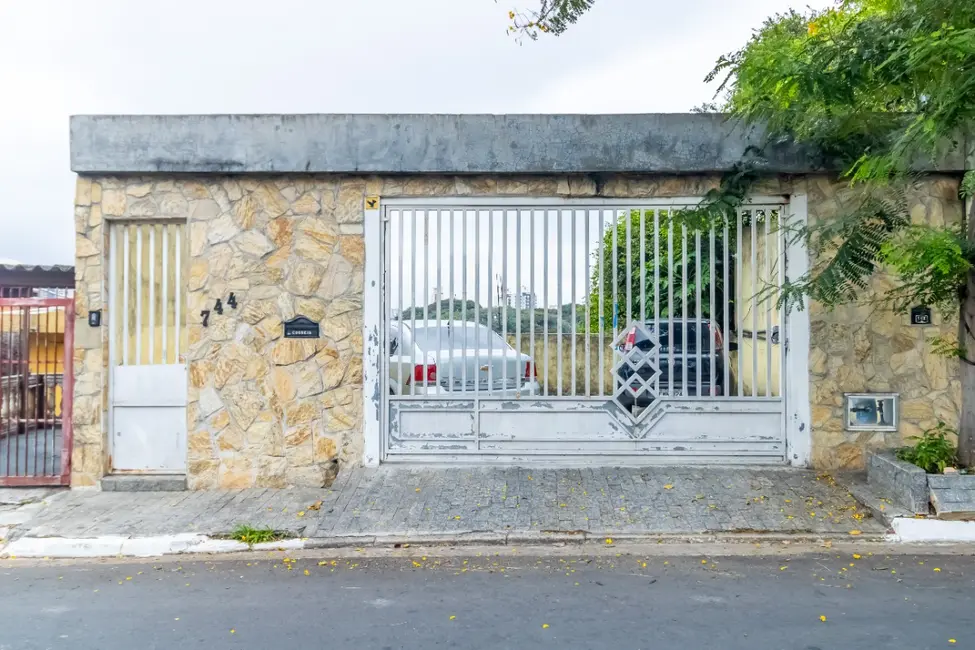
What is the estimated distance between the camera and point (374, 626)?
3932mm

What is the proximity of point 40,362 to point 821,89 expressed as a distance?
7834 mm

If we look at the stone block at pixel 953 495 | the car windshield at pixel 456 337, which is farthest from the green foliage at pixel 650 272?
the stone block at pixel 953 495

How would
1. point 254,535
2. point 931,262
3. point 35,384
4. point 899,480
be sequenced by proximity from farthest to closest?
point 35,384 → point 899,480 → point 254,535 → point 931,262

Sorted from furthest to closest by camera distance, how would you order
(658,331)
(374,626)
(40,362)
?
(40,362)
(658,331)
(374,626)

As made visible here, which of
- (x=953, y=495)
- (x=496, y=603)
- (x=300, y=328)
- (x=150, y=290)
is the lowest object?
(x=496, y=603)

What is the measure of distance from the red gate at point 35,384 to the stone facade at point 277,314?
0.16 m

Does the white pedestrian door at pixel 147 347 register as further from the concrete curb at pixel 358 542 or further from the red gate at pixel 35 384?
the concrete curb at pixel 358 542

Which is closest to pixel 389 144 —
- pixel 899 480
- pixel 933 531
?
pixel 899 480

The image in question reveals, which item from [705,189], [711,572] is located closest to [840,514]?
[711,572]

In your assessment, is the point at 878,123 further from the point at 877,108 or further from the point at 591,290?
the point at 591,290

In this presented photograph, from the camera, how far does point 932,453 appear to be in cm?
590

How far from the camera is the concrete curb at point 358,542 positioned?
545 cm

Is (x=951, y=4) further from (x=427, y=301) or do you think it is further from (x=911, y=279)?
(x=427, y=301)

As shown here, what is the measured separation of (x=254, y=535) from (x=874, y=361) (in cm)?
591
